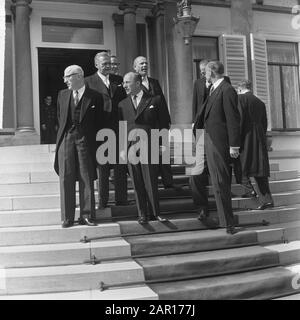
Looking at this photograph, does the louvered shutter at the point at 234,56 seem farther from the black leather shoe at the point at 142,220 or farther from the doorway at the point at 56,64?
the black leather shoe at the point at 142,220

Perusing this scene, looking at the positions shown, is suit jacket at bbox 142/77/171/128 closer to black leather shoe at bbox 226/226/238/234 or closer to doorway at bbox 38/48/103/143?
black leather shoe at bbox 226/226/238/234

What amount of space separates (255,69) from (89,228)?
6965 mm

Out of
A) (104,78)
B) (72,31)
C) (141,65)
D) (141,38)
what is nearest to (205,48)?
(141,38)

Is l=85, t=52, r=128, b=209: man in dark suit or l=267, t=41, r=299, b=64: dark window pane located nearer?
l=85, t=52, r=128, b=209: man in dark suit

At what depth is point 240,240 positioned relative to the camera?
4918mm

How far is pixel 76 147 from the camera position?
4938mm

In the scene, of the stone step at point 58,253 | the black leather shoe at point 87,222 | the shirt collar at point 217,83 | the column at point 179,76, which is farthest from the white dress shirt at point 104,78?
the column at point 179,76

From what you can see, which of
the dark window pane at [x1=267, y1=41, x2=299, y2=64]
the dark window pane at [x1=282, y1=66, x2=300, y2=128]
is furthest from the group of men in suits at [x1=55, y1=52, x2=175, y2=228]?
the dark window pane at [x1=282, y1=66, x2=300, y2=128]

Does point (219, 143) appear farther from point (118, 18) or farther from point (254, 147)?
point (118, 18)

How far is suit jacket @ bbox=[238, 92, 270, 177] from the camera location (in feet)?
19.2

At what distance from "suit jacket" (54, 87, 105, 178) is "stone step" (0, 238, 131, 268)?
3.09ft

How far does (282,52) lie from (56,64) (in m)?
5.62

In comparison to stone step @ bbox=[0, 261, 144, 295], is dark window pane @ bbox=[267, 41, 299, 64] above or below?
above
